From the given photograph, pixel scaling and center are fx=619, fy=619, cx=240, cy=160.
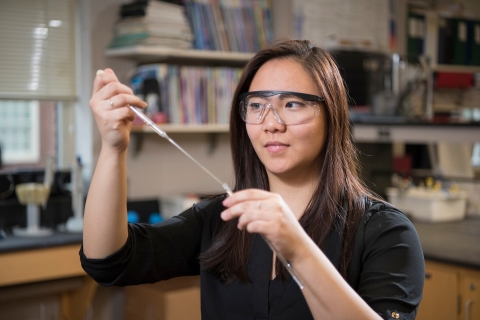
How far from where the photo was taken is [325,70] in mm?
1417

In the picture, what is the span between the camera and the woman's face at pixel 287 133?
133 centimetres

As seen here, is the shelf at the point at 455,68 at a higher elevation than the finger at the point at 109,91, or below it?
higher

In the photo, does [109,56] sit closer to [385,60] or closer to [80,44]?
[80,44]

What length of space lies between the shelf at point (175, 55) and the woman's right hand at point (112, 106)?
193 centimetres

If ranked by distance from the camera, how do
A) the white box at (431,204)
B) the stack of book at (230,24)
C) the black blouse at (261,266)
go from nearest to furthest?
the black blouse at (261,266) → the white box at (431,204) → the stack of book at (230,24)

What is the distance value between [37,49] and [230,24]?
111 cm

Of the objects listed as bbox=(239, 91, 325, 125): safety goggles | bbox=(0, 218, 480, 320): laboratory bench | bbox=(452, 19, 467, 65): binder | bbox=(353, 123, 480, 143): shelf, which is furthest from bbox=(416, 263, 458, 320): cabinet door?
bbox=(452, 19, 467, 65): binder

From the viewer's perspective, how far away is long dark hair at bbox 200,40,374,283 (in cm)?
138

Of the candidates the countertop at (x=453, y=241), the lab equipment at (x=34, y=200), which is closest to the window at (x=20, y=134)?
the lab equipment at (x=34, y=200)

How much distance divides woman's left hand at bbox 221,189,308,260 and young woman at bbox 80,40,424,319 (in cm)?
25

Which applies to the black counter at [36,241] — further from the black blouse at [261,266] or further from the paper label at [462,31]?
the paper label at [462,31]

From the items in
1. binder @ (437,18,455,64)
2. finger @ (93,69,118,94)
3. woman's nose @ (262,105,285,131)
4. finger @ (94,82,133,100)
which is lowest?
woman's nose @ (262,105,285,131)

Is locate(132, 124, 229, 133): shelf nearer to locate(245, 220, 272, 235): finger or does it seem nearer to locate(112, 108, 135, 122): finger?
locate(112, 108, 135, 122): finger

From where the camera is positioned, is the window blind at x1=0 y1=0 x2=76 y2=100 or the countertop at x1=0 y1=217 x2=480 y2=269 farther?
the window blind at x1=0 y1=0 x2=76 y2=100
